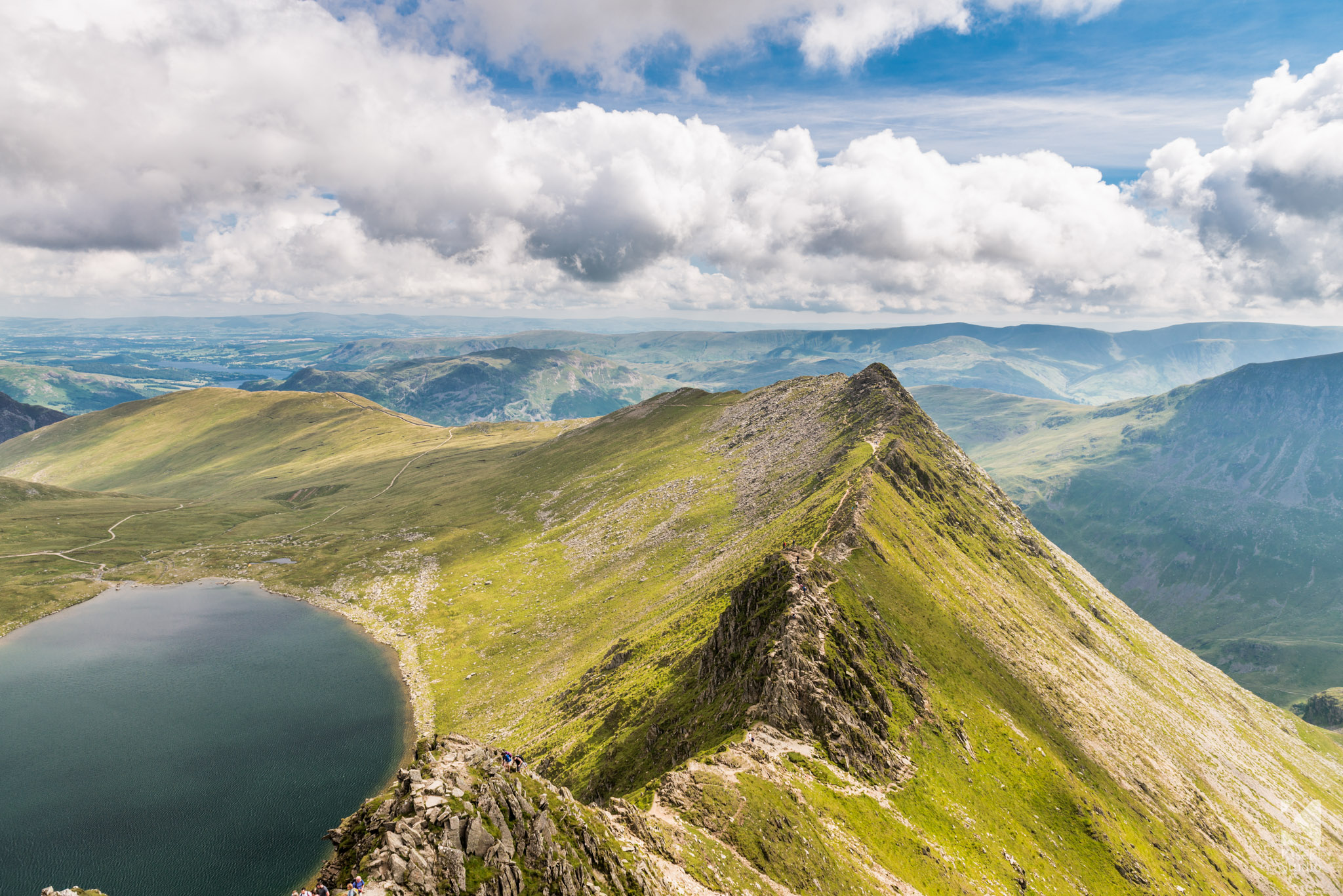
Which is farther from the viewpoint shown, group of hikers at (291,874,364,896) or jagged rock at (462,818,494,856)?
jagged rock at (462,818,494,856)

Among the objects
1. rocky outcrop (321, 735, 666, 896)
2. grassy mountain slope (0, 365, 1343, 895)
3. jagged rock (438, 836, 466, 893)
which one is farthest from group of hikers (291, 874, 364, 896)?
grassy mountain slope (0, 365, 1343, 895)

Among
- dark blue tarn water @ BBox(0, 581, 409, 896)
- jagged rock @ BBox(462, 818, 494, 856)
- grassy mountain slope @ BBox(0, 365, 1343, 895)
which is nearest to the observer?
jagged rock @ BBox(462, 818, 494, 856)

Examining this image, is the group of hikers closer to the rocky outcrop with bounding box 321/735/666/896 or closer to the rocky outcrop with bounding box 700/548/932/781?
the rocky outcrop with bounding box 321/735/666/896

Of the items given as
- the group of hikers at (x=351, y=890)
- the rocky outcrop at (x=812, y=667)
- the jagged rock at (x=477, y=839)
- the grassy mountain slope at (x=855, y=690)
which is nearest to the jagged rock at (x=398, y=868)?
the group of hikers at (x=351, y=890)

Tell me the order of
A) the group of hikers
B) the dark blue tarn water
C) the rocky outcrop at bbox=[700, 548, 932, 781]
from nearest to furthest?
the group of hikers, the rocky outcrop at bbox=[700, 548, 932, 781], the dark blue tarn water

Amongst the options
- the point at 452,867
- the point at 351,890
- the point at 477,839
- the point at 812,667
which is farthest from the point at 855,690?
the point at 351,890

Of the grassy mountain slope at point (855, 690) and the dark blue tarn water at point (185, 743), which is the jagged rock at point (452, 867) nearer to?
the grassy mountain slope at point (855, 690)

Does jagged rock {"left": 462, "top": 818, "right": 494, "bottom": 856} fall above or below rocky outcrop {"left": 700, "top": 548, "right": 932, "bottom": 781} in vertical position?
above

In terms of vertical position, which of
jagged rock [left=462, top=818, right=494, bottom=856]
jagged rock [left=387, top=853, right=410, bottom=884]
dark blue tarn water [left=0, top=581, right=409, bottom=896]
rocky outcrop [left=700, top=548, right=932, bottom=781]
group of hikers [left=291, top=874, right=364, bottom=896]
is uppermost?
group of hikers [left=291, top=874, right=364, bottom=896]
